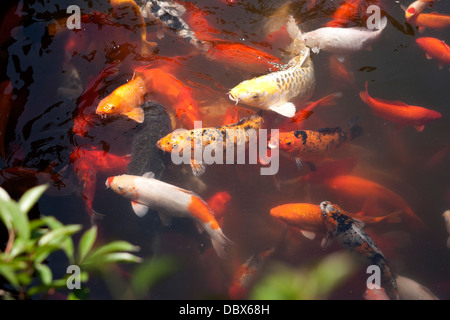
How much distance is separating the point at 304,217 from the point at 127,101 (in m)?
2.51

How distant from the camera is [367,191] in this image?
390 centimetres

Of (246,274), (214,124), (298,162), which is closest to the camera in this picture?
(246,274)

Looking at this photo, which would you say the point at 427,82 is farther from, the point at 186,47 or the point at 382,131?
the point at 186,47

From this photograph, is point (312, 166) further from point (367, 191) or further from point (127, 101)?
point (127, 101)

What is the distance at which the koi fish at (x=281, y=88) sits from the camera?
354 centimetres

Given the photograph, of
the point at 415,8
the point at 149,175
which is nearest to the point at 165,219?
the point at 149,175

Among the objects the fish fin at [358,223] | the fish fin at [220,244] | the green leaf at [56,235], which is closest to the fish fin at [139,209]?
the fish fin at [220,244]

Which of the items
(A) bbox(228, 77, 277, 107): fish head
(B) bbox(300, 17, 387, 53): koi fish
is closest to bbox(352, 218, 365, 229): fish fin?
(A) bbox(228, 77, 277, 107): fish head

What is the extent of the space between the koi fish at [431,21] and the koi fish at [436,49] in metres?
0.25

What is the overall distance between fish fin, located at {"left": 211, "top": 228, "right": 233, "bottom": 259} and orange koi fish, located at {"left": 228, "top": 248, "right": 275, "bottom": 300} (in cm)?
23

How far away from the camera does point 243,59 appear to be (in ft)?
13.4

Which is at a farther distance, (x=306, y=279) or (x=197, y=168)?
(x=197, y=168)

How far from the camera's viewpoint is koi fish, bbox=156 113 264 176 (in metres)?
3.53

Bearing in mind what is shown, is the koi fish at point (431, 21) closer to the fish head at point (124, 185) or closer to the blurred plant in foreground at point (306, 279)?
the blurred plant in foreground at point (306, 279)
